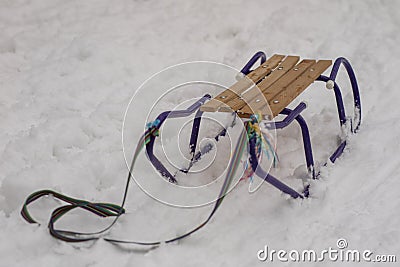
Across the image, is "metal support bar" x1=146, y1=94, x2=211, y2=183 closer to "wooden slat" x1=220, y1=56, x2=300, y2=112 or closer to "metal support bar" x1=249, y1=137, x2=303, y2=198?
"wooden slat" x1=220, y1=56, x2=300, y2=112

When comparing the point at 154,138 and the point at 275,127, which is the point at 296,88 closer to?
the point at 275,127

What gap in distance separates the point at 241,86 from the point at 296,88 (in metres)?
0.26

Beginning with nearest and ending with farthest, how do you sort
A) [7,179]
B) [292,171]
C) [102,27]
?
[7,179], [292,171], [102,27]

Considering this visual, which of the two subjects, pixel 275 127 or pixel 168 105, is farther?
pixel 168 105

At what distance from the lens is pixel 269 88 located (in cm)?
258

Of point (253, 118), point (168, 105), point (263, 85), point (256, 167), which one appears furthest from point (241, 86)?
Answer: point (168, 105)

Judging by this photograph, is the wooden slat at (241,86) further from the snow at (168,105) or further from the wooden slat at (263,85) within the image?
the snow at (168,105)

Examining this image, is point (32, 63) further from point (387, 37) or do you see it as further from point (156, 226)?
point (387, 37)

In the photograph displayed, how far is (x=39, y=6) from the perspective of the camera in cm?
393

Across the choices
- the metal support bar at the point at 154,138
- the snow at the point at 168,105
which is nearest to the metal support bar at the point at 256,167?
the snow at the point at 168,105

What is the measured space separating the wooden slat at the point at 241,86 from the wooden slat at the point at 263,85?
26 mm

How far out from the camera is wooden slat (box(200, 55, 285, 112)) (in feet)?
7.69

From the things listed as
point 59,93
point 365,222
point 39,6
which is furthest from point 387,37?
point 39,6

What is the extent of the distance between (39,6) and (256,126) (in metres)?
2.36
